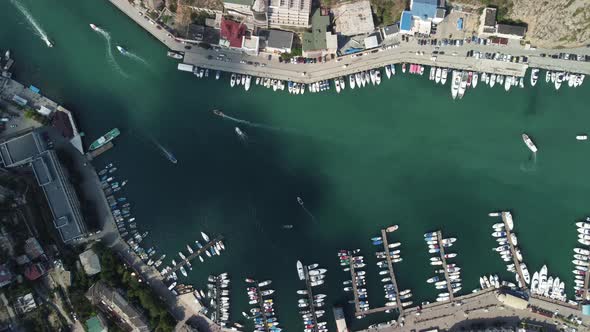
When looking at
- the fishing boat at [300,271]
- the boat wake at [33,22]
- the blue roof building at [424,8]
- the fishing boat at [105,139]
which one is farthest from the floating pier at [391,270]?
the boat wake at [33,22]

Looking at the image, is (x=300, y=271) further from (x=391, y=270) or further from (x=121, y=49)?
(x=121, y=49)

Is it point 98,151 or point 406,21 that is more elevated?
point 406,21

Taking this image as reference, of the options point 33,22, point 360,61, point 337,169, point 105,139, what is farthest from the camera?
point 33,22

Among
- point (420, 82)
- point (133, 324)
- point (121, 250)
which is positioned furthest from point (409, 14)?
point (133, 324)

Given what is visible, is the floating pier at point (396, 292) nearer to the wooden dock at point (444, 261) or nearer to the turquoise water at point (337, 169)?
the turquoise water at point (337, 169)

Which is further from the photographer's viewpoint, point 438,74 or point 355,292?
point 438,74

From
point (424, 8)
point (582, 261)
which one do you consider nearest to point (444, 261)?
point (582, 261)
